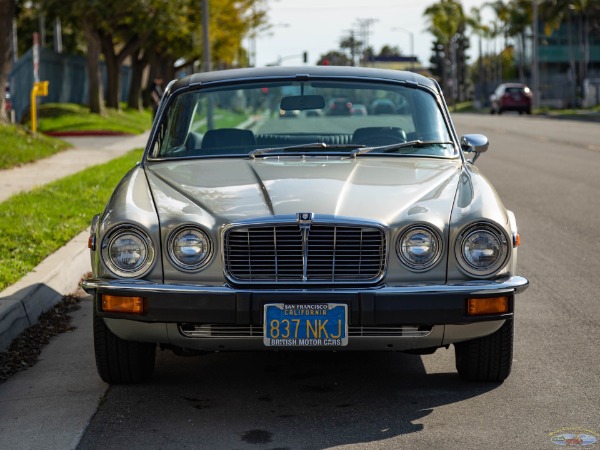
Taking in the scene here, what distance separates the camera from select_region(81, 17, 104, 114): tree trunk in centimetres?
3569

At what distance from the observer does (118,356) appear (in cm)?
538

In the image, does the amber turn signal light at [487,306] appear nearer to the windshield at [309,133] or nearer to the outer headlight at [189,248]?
the outer headlight at [189,248]

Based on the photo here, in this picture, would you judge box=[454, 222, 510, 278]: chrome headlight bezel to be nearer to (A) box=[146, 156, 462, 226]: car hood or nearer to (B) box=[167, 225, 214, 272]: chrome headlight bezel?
(A) box=[146, 156, 462, 226]: car hood

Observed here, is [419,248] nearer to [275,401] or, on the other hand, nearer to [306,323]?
[306,323]

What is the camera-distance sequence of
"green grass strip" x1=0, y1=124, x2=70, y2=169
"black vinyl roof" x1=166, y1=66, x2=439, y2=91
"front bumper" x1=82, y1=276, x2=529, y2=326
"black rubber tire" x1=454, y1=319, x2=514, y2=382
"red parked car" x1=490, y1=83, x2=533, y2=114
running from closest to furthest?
"front bumper" x1=82, y1=276, x2=529, y2=326 → "black rubber tire" x1=454, y1=319, x2=514, y2=382 → "black vinyl roof" x1=166, y1=66, x2=439, y2=91 → "green grass strip" x1=0, y1=124, x2=70, y2=169 → "red parked car" x1=490, y1=83, x2=533, y2=114

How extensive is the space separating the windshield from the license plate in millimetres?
1571

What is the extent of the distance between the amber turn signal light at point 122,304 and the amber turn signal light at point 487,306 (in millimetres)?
1430

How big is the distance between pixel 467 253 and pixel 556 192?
9.94m

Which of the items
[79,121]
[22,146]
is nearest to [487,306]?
[22,146]

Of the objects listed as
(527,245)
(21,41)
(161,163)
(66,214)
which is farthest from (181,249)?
(21,41)

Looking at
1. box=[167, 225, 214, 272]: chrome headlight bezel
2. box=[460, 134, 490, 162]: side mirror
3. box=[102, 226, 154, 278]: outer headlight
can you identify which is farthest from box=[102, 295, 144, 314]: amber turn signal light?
box=[460, 134, 490, 162]: side mirror

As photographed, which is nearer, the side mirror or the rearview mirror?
the rearview mirror

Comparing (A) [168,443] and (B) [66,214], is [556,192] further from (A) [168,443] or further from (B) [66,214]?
(A) [168,443]

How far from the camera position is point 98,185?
45.7 ft
